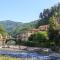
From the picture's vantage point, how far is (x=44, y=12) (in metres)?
144

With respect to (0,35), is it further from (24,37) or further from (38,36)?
(38,36)

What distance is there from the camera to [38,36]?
90.6 m

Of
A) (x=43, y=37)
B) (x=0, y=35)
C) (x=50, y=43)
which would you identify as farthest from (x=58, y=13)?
(x=50, y=43)

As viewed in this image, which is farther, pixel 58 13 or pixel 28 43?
pixel 58 13

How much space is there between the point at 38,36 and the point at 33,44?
3.63m

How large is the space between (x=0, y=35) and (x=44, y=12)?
142 ft

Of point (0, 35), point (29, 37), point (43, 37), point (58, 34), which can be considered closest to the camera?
point (58, 34)

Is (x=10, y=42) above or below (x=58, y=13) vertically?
below

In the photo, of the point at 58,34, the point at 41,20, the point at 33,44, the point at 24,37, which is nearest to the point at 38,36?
the point at 33,44

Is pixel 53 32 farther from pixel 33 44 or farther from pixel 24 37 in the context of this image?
pixel 24 37

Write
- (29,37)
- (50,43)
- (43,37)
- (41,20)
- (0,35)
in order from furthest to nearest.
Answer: (41,20) → (0,35) → (29,37) → (43,37) → (50,43)

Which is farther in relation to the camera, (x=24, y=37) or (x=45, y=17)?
(x=45, y=17)

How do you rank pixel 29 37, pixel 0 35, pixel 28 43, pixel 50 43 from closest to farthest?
pixel 50 43 → pixel 28 43 → pixel 29 37 → pixel 0 35

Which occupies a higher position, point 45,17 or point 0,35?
point 45,17
